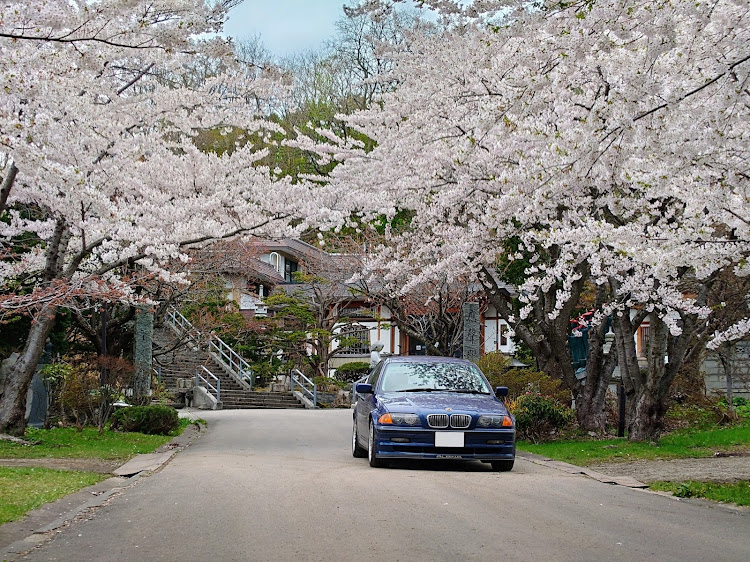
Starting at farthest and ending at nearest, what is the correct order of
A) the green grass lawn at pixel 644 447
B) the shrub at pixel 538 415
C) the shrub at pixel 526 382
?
the shrub at pixel 526 382
the shrub at pixel 538 415
the green grass lawn at pixel 644 447

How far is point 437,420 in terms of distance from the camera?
34.4 ft

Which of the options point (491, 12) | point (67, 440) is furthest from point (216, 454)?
point (491, 12)

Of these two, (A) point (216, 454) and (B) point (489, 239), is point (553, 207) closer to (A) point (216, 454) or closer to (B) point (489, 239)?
(B) point (489, 239)

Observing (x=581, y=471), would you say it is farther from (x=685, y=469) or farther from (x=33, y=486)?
(x=33, y=486)

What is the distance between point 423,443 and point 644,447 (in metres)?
5.18

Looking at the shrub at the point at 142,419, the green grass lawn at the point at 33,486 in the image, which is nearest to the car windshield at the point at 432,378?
the green grass lawn at the point at 33,486

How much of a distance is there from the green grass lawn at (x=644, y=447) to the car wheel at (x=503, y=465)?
156 cm

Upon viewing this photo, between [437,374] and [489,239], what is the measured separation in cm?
608

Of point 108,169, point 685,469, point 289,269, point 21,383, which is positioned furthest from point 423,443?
point 289,269

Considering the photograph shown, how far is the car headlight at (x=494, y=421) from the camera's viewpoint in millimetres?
10562

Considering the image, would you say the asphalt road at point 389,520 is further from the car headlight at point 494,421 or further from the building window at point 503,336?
the building window at point 503,336

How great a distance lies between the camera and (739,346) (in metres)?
24.3

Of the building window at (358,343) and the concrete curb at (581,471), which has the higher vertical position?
the building window at (358,343)

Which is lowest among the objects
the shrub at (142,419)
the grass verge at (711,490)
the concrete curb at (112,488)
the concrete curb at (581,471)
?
the concrete curb at (112,488)
